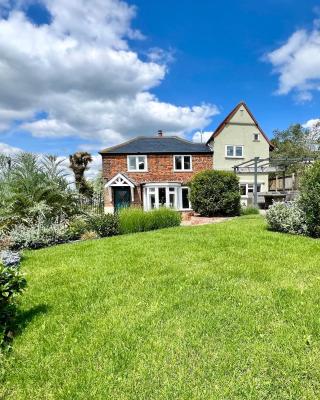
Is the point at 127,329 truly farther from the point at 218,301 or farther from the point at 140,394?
the point at 218,301

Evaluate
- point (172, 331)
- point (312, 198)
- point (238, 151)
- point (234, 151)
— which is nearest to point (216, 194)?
point (312, 198)

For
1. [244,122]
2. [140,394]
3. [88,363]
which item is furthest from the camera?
[244,122]

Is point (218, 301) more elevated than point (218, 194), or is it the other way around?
point (218, 194)

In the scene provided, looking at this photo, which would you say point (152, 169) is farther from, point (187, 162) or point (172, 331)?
point (172, 331)

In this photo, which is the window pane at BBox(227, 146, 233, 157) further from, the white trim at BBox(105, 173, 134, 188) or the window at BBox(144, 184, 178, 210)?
the white trim at BBox(105, 173, 134, 188)

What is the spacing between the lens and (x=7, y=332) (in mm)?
3197

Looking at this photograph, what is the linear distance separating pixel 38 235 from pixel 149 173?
1664 cm

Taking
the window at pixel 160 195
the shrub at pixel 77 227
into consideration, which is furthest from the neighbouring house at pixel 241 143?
the shrub at pixel 77 227

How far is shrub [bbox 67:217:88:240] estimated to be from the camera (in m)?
9.62

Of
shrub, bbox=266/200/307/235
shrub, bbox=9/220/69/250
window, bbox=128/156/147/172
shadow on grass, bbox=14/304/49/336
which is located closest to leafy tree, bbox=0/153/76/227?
shrub, bbox=9/220/69/250

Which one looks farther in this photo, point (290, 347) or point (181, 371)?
point (290, 347)

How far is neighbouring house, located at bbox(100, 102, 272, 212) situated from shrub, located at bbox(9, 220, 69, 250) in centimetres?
1399

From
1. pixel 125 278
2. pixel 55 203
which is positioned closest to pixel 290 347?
pixel 125 278

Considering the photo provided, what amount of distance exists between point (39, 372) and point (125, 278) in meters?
2.31
